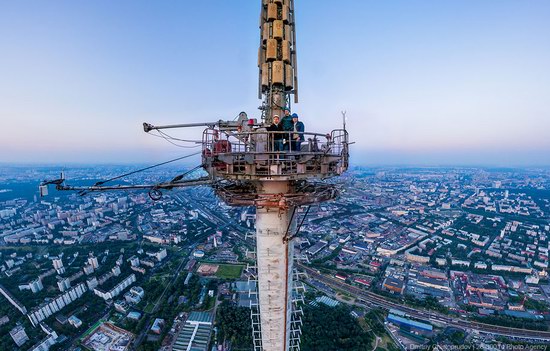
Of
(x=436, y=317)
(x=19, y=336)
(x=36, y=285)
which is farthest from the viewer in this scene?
(x=36, y=285)

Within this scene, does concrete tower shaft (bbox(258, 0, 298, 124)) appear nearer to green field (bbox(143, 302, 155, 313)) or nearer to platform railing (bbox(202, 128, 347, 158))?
platform railing (bbox(202, 128, 347, 158))

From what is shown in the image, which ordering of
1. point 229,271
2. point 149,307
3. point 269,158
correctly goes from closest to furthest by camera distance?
point 269,158 < point 149,307 < point 229,271

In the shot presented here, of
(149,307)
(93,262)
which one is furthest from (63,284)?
(149,307)

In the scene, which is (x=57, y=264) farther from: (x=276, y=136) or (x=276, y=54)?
(x=276, y=54)

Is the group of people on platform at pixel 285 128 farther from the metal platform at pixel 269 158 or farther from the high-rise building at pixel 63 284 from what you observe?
the high-rise building at pixel 63 284

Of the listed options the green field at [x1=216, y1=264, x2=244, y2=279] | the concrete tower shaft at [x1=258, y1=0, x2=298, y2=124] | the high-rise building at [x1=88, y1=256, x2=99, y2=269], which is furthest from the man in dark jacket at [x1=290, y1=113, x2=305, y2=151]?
the high-rise building at [x1=88, y1=256, x2=99, y2=269]

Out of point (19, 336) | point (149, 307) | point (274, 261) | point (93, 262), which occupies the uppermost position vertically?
point (274, 261)
